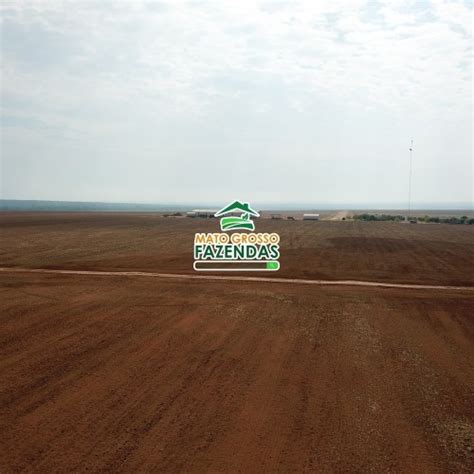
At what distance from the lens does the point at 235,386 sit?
315 inches

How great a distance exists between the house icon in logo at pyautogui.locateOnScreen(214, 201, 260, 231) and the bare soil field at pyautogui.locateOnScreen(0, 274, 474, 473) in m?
11.3

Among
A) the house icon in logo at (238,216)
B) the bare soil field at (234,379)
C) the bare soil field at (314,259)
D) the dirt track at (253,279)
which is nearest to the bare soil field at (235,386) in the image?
the bare soil field at (234,379)

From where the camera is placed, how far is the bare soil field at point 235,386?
5.90 meters

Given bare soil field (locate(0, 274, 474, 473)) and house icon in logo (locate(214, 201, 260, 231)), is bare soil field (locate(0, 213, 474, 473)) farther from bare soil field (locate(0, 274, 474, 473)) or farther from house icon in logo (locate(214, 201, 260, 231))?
house icon in logo (locate(214, 201, 260, 231))

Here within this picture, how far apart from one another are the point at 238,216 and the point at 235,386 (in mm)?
Result: 18886

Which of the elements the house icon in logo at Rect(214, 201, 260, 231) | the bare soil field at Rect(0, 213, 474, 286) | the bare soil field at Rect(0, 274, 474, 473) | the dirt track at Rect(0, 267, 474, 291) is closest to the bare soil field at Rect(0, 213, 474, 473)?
the bare soil field at Rect(0, 274, 474, 473)

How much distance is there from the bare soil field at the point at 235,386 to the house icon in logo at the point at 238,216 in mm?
11325

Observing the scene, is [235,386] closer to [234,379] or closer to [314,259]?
[234,379]

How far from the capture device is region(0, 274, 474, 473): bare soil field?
5.90 meters

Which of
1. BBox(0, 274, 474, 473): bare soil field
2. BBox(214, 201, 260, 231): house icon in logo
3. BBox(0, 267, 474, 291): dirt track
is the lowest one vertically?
BBox(0, 274, 474, 473): bare soil field

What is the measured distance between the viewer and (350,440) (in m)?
6.23

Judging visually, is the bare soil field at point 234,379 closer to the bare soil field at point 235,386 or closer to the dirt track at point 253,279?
the bare soil field at point 235,386

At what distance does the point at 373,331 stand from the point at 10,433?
968cm

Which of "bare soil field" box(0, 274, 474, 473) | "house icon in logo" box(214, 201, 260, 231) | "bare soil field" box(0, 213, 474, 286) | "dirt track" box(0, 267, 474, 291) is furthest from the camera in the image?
"house icon in logo" box(214, 201, 260, 231)
